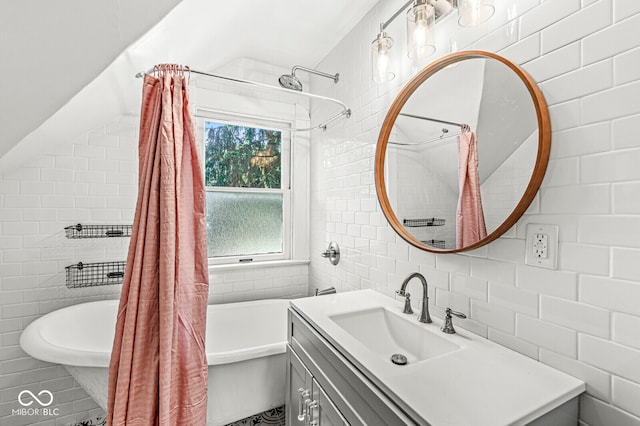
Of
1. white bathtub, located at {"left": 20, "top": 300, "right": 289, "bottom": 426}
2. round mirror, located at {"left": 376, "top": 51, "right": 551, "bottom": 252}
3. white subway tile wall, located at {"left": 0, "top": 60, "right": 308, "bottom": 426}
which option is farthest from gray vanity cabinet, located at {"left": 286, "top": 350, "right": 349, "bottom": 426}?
white subway tile wall, located at {"left": 0, "top": 60, "right": 308, "bottom": 426}

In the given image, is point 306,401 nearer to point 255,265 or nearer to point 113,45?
point 255,265

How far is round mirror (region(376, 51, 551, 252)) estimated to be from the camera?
98cm

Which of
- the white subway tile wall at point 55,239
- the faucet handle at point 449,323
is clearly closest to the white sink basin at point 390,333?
the faucet handle at point 449,323

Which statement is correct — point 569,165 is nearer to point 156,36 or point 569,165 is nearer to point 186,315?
point 186,315

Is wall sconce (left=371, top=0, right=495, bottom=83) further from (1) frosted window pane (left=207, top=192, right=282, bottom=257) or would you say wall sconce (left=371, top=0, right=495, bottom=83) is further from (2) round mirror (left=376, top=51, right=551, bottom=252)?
(1) frosted window pane (left=207, top=192, right=282, bottom=257)

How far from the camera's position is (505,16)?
41.4 inches

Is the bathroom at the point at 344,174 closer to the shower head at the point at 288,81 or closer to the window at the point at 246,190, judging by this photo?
the window at the point at 246,190

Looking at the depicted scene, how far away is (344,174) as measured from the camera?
2.08m

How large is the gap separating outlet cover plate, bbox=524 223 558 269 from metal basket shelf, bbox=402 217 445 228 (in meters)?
0.34

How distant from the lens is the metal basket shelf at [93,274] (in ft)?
6.20

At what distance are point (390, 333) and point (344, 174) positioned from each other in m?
1.10

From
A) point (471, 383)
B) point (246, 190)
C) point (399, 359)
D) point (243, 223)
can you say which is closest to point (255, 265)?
point (243, 223)

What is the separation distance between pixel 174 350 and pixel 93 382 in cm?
59

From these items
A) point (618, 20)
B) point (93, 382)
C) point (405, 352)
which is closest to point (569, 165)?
point (618, 20)
